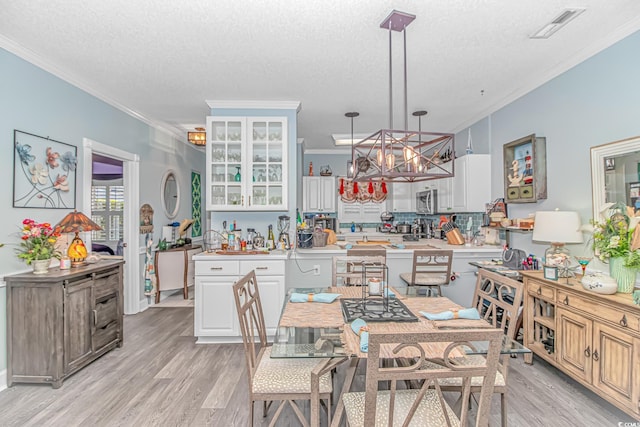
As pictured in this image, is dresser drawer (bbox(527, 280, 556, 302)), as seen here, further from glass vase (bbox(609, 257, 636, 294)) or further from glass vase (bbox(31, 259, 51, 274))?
glass vase (bbox(31, 259, 51, 274))

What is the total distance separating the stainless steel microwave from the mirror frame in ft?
9.19

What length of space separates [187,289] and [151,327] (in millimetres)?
1334

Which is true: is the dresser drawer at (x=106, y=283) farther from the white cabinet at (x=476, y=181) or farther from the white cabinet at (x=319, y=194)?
the white cabinet at (x=476, y=181)

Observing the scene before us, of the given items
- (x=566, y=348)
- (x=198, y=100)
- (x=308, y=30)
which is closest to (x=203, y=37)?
(x=308, y=30)

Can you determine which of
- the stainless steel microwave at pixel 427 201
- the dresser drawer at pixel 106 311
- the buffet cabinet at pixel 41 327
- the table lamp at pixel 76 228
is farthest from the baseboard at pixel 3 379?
the stainless steel microwave at pixel 427 201

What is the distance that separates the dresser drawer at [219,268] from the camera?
3.69m

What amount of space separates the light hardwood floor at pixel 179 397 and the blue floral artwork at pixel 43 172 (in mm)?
1534

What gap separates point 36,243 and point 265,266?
1.98 metres

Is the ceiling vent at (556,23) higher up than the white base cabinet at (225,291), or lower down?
higher up

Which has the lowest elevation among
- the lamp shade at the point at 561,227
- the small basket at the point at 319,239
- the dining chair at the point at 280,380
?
the dining chair at the point at 280,380

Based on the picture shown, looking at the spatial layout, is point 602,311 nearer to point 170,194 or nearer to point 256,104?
point 256,104

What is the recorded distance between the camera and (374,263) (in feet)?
9.75

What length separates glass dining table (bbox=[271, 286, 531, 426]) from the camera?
1657 mm

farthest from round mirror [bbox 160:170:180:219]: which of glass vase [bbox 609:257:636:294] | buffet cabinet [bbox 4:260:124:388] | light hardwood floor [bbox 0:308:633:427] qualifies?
glass vase [bbox 609:257:636:294]
